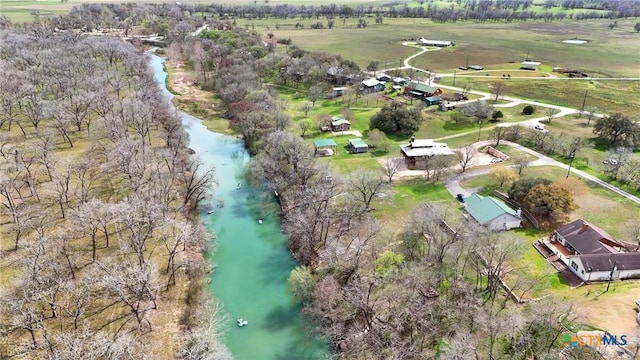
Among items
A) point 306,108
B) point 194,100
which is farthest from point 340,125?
point 194,100

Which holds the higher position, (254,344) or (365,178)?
(365,178)

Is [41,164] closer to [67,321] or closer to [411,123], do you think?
[67,321]

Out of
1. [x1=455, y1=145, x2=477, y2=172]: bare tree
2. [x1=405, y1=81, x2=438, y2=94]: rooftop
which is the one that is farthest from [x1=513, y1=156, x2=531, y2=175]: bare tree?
[x1=405, y1=81, x2=438, y2=94]: rooftop

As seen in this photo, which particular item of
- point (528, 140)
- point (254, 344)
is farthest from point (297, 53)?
point (254, 344)

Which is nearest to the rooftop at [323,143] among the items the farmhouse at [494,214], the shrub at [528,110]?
the farmhouse at [494,214]

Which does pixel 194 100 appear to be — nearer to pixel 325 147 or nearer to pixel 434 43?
pixel 325 147

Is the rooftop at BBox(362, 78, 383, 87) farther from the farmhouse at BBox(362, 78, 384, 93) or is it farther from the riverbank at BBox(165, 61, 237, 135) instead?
the riverbank at BBox(165, 61, 237, 135)
